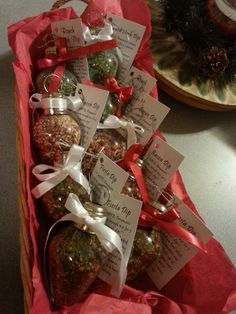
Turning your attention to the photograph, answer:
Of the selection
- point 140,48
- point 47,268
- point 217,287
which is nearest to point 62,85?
point 140,48

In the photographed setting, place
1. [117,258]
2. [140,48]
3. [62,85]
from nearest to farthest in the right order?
[117,258], [62,85], [140,48]

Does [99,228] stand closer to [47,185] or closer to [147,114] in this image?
[47,185]

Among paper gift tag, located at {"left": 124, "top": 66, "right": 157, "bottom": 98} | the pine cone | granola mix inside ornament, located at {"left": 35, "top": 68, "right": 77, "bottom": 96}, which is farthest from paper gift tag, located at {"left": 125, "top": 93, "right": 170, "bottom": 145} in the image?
the pine cone

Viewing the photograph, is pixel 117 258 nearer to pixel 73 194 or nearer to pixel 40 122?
pixel 73 194

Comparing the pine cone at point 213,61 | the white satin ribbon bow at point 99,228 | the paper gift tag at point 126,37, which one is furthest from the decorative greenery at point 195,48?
the white satin ribbon bow at point 99,228

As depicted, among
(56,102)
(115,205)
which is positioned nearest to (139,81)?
(56,102)

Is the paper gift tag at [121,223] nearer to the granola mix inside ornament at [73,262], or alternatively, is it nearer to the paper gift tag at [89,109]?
the granola mix inside ornament at [73,262]

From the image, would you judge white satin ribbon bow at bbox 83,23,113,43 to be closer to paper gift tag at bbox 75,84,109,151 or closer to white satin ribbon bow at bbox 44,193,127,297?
paper gift tag at bbox 75,84,109,151

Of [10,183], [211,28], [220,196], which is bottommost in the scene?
[10,183]
